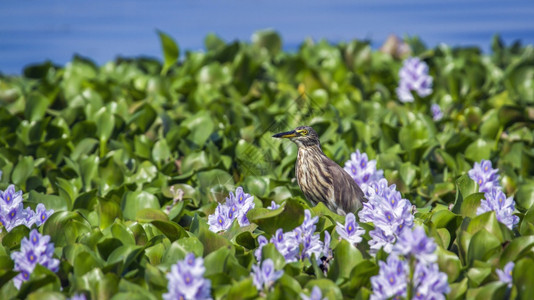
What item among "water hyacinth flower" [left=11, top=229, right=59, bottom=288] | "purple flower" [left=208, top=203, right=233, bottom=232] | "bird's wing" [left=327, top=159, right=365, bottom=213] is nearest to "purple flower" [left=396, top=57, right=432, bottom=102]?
"bird's wing" [left=327, top=159, right=365, bottom=213]

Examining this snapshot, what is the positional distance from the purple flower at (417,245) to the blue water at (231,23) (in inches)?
540

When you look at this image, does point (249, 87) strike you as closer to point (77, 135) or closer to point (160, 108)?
point (160, 108)

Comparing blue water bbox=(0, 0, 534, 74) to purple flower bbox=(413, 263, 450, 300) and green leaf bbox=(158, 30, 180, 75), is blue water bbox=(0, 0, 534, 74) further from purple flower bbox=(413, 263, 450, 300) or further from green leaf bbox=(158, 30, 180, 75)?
purple flower bbox=(413, 263, 450, 300)

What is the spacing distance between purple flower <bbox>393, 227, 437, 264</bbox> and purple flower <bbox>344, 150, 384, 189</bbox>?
1.94 meters

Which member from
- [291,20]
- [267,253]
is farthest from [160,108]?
[291,20]

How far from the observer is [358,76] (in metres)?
8.86

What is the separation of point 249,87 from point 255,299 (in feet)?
18.2

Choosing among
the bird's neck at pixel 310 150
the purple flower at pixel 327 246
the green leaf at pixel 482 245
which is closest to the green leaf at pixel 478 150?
the bird's neck at pixel 310 150

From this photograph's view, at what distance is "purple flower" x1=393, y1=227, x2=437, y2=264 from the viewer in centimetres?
352

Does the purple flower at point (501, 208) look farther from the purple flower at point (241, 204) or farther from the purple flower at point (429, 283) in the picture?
the purple flower at point (241, 204)

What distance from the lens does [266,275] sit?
3.73 metres

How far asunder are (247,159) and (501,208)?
2490 mm

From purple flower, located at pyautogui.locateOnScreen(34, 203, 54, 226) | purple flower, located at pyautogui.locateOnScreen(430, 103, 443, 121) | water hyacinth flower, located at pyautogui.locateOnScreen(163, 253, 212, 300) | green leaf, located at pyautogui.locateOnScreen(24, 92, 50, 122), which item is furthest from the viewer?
purple flower, located at pyautogui.locateOnScreen(430, 103, 443, 121)

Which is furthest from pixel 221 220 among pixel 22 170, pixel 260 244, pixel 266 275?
pixel 22 170
